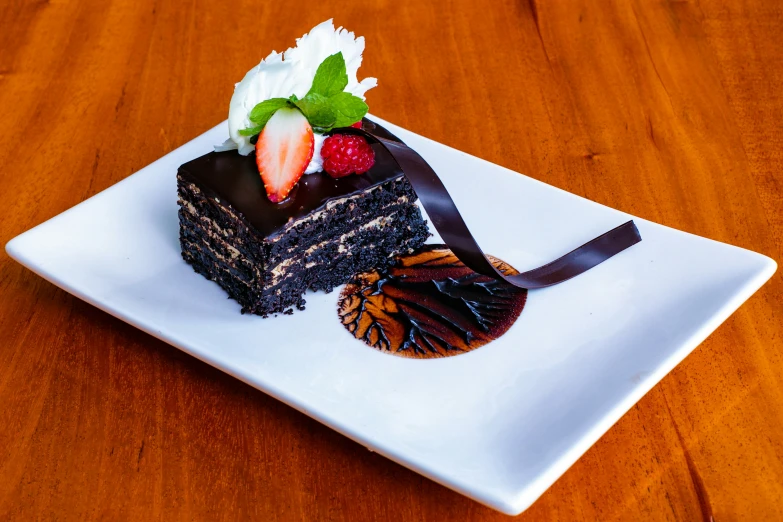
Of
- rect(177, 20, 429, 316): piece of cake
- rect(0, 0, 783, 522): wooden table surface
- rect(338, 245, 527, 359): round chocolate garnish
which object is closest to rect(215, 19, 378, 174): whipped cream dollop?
rect(177, 20, 429, 316): piece of cake

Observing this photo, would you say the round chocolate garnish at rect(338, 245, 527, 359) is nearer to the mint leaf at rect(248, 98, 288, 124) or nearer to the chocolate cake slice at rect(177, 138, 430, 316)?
the chocolate cake slice at rect(177, 138, 430, 316)

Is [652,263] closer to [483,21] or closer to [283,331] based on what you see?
[283,331]

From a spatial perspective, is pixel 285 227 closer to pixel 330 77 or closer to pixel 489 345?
pixel 330 77

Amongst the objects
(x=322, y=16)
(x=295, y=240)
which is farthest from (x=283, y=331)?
(x=322, y=16)

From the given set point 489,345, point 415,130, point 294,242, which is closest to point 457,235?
point 489,345

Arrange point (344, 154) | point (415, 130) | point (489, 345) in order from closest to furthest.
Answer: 1. point (489, 345)
2. point (344, 154)
3. point (415, 130)
